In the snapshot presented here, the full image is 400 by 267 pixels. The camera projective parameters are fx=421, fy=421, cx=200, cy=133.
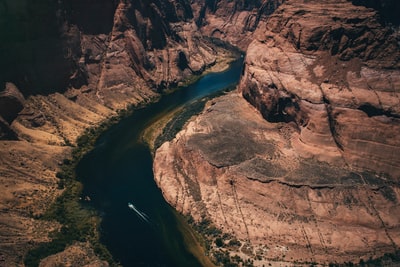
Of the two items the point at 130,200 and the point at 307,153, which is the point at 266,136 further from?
the point at 130,200

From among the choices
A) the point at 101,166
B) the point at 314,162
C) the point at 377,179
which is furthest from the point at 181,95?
the point at 377,179

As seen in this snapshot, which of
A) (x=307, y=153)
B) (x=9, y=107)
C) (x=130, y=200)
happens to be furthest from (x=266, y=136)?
(x=9, y=107)

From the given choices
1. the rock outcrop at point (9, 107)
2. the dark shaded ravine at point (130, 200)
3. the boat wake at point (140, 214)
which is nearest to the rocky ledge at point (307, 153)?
the dark shaded ravine at point (130, 200)

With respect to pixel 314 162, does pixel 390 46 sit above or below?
above

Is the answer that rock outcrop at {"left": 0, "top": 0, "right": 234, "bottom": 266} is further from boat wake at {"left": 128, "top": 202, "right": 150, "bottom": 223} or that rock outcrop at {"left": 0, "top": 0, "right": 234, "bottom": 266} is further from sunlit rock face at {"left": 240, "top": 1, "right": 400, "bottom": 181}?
sunlit rock face at {"left": 240, "top": 1, "right": 400, "bottom": 181}

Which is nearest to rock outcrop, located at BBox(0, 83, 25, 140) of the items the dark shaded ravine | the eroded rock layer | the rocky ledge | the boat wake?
the dark shaded ravine

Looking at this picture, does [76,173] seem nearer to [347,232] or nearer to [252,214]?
[252,214]

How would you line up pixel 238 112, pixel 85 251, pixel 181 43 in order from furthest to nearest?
pixel 181 43
pixel 238 112
pixel 85 251
